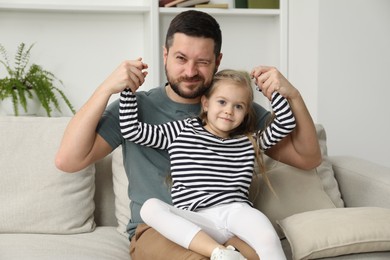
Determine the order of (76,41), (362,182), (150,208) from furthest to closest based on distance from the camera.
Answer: (76,41), (362,182), (150,208)

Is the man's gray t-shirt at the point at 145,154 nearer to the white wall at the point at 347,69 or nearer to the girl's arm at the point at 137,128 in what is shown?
the girl's arm at the point at 137,128

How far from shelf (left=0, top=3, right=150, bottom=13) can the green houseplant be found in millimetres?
191

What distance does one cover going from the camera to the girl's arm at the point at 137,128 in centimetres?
213

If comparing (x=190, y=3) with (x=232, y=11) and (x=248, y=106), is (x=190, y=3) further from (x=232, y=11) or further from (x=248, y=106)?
(x=248, y=106)

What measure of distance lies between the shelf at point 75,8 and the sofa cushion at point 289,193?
1.50 m

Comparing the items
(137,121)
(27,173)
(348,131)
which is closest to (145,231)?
(137,121)

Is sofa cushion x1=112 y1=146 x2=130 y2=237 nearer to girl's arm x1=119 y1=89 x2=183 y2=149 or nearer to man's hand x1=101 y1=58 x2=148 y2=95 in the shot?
girl's arm x1=119 y1=89 x2=183 y2=149

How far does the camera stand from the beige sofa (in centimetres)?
224

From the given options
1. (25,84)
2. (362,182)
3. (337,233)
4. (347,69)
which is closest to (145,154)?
(337,233)

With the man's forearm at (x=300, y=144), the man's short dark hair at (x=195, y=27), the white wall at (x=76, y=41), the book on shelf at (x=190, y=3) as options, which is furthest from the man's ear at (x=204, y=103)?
the white wall at (x=76, y=41)

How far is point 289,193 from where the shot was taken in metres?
2.42

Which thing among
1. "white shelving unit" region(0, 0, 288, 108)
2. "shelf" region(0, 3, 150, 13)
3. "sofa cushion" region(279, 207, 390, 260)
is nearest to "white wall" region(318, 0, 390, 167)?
"white shelving unit" region(0, 0, 288, 108)

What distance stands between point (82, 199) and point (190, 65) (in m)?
0.60

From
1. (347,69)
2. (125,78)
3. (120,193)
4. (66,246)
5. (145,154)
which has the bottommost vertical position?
(66,246)
